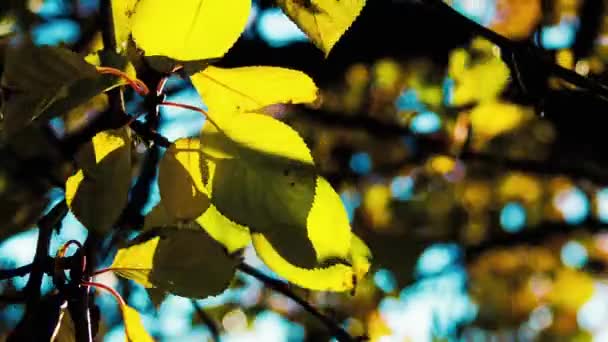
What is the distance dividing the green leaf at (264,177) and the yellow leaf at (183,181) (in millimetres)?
36

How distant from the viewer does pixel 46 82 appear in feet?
2.00

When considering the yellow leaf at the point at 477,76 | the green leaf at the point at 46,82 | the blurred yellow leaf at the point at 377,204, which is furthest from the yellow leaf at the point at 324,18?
the blurred yellow leaf at the point at 377,204

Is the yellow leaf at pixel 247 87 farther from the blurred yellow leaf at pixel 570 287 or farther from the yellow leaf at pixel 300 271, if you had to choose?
the blurred yellow leaf at pixel 570 287

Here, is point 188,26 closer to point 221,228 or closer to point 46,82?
point 46,82

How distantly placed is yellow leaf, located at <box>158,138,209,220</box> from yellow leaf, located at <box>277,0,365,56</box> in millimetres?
141

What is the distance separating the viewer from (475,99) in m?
1.45

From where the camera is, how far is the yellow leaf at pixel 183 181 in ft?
2.23

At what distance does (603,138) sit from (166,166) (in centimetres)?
106

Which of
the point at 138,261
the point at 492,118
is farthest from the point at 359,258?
the point at 492,118

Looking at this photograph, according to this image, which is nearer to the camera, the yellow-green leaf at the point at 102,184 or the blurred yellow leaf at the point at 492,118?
the yellow-green leaf at the point at 102,184

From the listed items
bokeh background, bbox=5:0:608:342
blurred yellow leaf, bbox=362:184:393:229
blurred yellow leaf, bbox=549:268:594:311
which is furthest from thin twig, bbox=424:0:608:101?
blurred yellow leaf, bbox=549:268:594:311

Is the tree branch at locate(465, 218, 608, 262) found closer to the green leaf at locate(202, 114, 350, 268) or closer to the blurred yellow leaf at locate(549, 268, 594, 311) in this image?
the blurred yellow leaf at locate(549, 268, 594, 311)

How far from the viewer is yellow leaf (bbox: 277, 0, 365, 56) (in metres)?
0.62

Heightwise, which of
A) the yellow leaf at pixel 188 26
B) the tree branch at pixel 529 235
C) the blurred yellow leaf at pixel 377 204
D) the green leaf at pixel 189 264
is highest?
the yellow leaf at pixel 188 26
